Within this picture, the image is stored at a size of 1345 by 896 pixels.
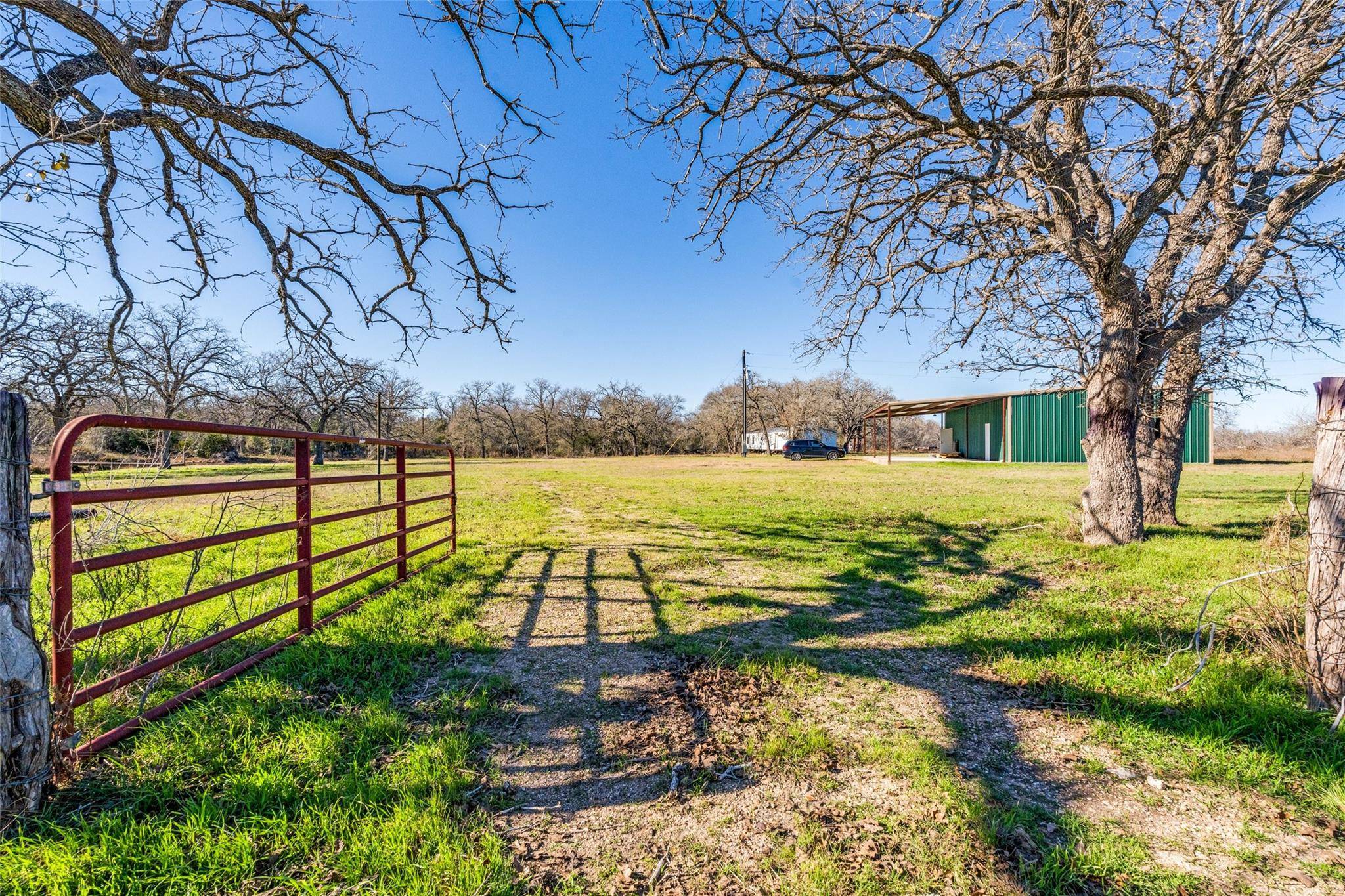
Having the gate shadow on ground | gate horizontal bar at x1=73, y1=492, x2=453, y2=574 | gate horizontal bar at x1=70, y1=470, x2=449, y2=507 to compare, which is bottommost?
the gate shadow on ground

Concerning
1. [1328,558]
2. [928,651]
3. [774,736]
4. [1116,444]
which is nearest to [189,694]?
[774,736]

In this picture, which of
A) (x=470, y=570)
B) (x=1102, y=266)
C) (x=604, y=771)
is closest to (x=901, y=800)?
(x=604, y=771)

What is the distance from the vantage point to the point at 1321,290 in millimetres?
5840

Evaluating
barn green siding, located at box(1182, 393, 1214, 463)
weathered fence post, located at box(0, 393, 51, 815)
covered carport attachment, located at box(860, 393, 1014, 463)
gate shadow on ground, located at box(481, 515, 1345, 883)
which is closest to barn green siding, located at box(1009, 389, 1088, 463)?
covered carport attachment, located at box(860, 393, 1014, 463)

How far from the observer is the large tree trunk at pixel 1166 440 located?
7137 mm

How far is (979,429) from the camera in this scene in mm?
28609

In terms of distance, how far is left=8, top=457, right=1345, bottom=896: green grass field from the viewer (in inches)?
65.2

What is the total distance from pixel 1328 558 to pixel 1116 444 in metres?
4.35

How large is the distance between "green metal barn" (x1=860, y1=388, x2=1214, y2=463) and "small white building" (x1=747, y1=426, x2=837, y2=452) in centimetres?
1377

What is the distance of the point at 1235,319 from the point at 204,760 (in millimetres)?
10401

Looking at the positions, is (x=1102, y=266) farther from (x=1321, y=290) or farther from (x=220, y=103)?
(x=220, y=103)

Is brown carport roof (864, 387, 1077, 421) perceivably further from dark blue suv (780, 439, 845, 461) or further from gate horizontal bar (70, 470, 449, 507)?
gate horizontal bar (70, 470, 449, 507)

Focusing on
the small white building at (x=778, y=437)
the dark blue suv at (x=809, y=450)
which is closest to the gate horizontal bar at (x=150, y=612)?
the dark blue suv at (x=809, y=450)

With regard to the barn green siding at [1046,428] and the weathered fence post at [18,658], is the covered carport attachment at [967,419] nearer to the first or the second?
the barn green siding at [1046,428]
